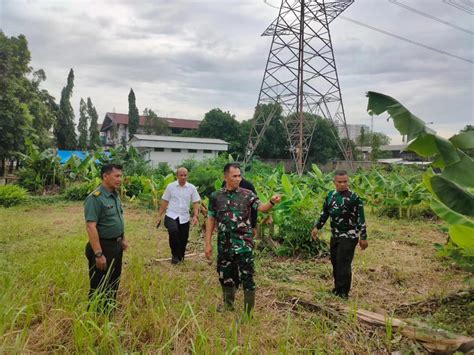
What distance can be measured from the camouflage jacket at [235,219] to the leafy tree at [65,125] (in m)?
38.3

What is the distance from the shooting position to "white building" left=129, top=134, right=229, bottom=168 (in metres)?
30.5

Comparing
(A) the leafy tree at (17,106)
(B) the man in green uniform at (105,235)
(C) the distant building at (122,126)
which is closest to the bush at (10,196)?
(A) the leafy tree at (17,106)

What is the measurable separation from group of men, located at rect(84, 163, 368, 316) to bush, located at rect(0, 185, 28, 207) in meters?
9.76

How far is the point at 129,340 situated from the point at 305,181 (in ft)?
39.8

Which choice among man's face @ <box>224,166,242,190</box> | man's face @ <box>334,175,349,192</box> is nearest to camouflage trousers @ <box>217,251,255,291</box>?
man's face @ <box>224,166,242,190</box>

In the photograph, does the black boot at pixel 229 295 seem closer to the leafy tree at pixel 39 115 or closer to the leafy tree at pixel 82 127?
the leafy tree at pixel 39 115

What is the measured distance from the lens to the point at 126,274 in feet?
13.3

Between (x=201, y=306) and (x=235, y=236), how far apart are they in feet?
2.38

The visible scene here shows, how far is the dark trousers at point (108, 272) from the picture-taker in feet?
11.0

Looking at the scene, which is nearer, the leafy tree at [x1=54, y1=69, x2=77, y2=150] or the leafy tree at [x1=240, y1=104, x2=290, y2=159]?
the leafy tree at [x1=240, y1=104, x2=290, y2=159]

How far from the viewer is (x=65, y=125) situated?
37.8m

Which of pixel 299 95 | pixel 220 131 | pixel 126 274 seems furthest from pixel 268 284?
pixel 220 131

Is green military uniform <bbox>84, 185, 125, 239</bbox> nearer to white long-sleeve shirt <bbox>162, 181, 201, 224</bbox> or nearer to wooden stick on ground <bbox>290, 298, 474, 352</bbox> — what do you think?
white long-sleeve shirt <bbox>162, 181, 201, 224</bbox>

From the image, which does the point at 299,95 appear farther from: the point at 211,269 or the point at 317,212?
the point at 211,269
